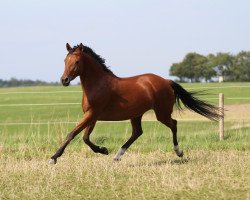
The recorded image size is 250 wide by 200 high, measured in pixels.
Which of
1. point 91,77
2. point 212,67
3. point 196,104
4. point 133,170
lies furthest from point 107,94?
point 212,67

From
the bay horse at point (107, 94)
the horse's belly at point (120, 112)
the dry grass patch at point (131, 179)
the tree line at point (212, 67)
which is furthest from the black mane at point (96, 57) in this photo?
the tree line at point (212, 67)

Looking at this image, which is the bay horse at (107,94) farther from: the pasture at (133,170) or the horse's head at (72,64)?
the pasture at (133,170)

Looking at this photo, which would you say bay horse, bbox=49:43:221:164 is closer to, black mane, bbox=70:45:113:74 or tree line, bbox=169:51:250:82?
black mane, bbox=70:45:113:74

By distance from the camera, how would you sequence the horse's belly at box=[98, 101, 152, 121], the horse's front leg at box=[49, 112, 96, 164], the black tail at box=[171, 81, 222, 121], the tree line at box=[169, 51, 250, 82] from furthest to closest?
the tree line at box=[169, 51, 250, 82] < the black tail at box=[171, 81, 222, 121] < the horse's belly at box=[98, 101, 152, 121] < the horse's front leg at box=[49, 112, 96, 164]

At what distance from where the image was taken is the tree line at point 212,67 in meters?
73.2

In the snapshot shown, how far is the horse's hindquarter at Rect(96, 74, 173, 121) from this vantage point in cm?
752

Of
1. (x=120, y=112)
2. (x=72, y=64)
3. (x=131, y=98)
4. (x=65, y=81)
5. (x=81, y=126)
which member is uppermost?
(x=72, y=64)

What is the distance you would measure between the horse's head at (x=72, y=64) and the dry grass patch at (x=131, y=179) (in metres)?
1.31

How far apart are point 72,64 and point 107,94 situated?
75 centimetres

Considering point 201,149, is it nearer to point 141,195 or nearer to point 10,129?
point 141,195

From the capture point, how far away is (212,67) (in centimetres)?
8056

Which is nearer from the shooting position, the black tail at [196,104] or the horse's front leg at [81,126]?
the horse's front leg at [81,126]

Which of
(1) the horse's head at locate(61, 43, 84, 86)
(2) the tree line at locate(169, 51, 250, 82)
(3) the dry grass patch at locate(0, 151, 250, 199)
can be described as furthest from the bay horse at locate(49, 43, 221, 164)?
(2) the tree line at locate(169, 51, 250, 82)

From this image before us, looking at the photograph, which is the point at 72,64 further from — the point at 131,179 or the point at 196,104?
the point at 196,104
